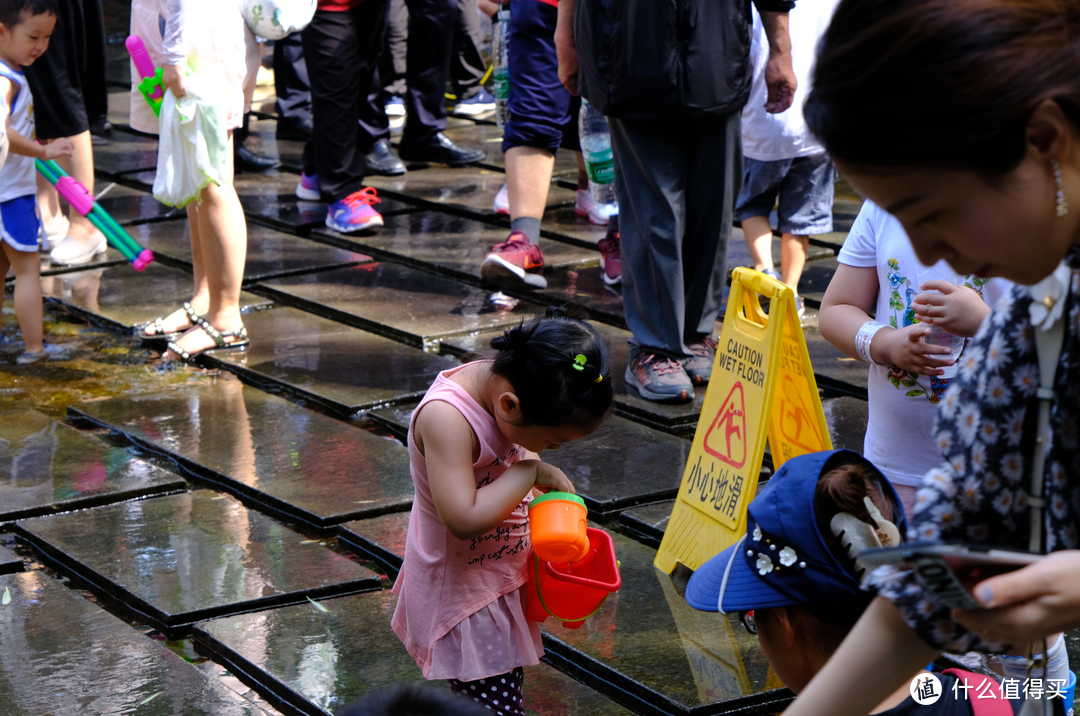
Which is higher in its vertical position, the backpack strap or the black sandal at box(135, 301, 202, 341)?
the backpack strap

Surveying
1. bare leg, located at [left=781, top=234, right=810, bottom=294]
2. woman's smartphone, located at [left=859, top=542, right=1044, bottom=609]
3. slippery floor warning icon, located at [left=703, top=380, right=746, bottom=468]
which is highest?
woman's smartphone, located at [left=859, top=542, right=1044, bottom=609]

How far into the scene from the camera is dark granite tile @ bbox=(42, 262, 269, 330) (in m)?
6.04

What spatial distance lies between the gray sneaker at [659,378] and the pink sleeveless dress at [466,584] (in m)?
2.07

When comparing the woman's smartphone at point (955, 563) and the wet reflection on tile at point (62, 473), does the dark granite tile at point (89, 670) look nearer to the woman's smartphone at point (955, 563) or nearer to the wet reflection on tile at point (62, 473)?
the wet reflection on tile at point (62, 473)

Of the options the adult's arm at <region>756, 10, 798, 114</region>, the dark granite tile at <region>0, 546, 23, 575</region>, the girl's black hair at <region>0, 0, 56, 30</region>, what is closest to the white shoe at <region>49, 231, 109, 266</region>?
the girl's black hair at <region>0, 0, 56, 30</region>

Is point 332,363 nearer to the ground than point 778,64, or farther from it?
nearer to the ground

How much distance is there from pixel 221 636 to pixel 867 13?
2574 millimetres

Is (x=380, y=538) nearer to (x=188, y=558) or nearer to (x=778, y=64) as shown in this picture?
(x=188, y=558)

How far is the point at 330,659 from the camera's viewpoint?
10.4ft

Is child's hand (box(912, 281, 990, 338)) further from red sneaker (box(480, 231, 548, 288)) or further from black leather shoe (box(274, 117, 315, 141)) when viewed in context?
black leather shoe (box(274, 117, 315, 141))

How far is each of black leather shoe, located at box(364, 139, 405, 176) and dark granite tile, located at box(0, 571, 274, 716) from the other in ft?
17.7

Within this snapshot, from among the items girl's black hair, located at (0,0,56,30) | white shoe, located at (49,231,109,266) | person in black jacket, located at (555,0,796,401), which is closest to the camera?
person in black jacket, located at (555,0,796,401)

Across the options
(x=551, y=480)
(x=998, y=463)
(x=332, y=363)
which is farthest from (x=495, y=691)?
(x=332, y=363)

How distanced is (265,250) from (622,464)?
3.35 m
